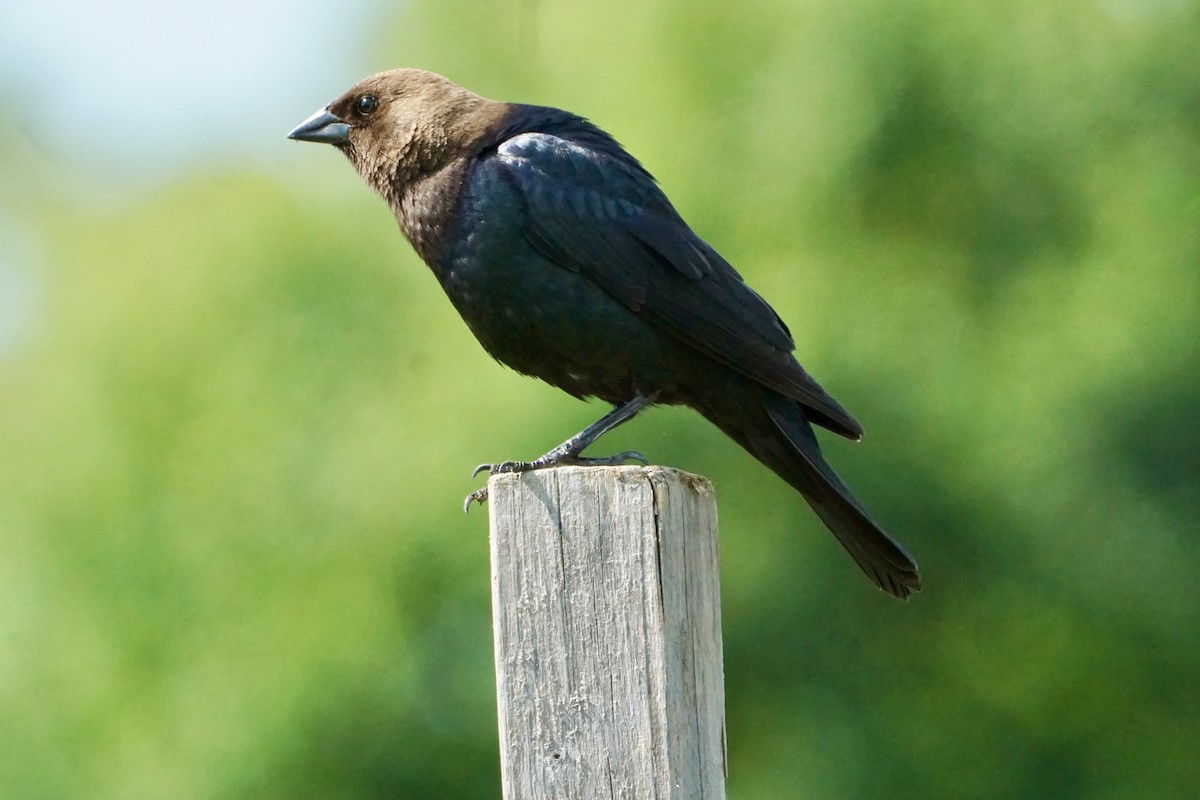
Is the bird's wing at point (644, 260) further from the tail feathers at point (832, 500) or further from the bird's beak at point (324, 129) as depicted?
the bird's beak at point (324, 129)

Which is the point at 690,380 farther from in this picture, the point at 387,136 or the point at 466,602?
the point at 466,602

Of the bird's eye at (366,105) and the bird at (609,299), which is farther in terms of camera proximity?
the bird's eye at (366,105)

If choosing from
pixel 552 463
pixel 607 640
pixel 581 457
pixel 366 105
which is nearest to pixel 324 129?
pixel 366 105

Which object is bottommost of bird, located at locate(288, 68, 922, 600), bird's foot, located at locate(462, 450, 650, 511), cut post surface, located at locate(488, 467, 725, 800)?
cut post surface, located at locate(488, 467, 725, 800)

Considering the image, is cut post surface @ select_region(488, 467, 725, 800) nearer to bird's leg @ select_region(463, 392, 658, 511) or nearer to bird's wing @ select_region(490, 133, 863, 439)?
bird's leg @ select_region(463, 392, 658, 511)

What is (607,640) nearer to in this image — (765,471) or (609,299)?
(609,299)

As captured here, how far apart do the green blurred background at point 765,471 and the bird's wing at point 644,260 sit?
80.3 inches

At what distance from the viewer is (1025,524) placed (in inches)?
262

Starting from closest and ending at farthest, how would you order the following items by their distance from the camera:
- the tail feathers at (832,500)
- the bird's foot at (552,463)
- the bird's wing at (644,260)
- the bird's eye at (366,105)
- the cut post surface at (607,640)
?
the cut post surface at (607,640), the bird's foot at (552,463), the tail feathers at (832,500), the bird's wing at (644,260), the bird's eye at (366,105)

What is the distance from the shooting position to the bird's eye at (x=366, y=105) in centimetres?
490

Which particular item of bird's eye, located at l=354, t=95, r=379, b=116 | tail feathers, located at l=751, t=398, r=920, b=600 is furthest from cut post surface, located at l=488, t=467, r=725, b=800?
bird's eye, located at l=354, t=95, r=379, b=116

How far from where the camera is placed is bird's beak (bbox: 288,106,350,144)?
495 cm

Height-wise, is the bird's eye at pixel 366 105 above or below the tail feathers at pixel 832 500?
above

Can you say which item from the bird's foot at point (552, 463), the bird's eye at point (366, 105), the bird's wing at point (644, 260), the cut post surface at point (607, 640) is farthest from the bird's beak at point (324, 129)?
the cut post surface at point (607, 640)
